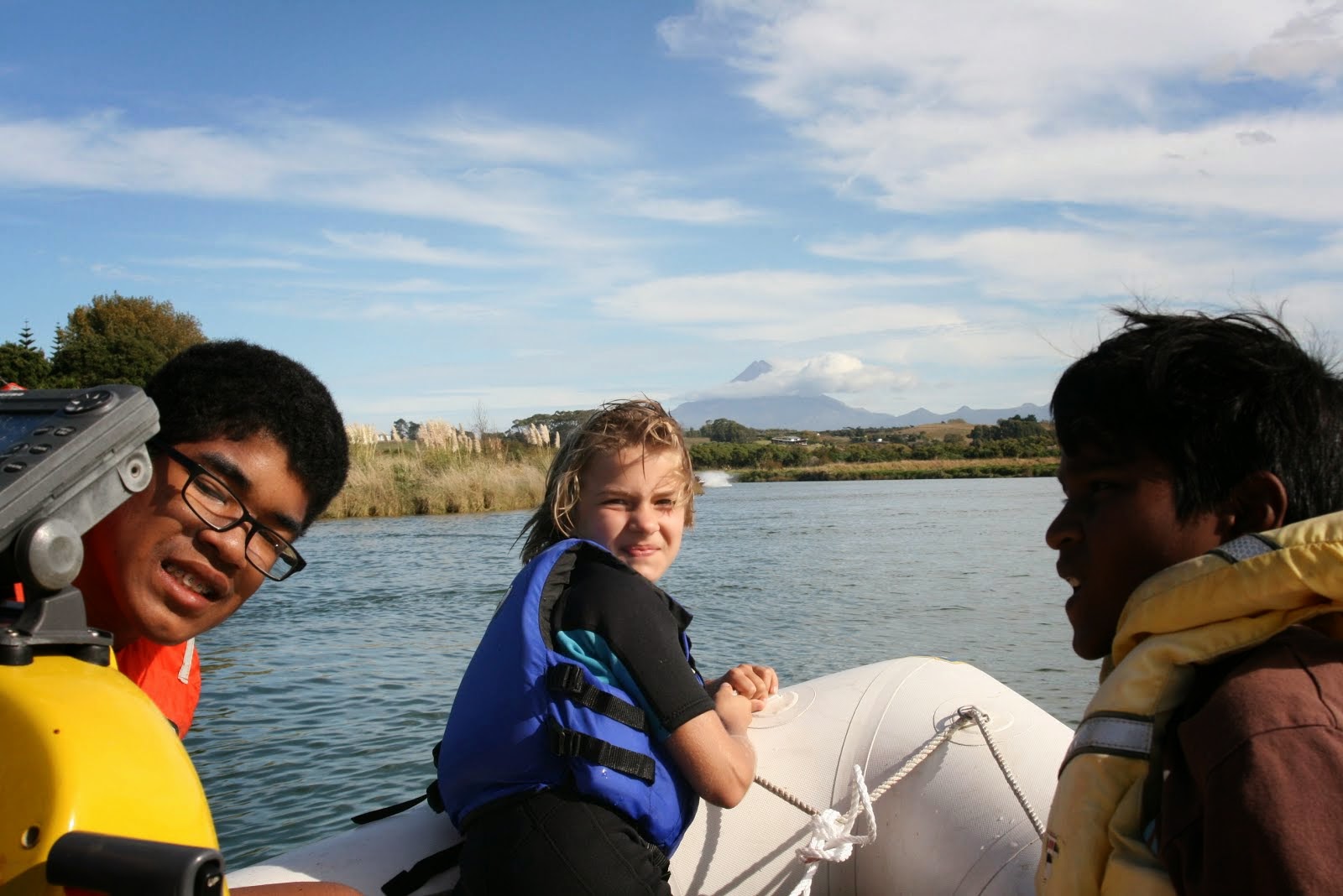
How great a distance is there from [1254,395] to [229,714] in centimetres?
639

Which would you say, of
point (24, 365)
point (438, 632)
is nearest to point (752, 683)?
point (438, 632)

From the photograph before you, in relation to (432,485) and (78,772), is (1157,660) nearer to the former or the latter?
(78,772)

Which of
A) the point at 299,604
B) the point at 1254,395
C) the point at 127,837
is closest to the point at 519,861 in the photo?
the point at 127,837

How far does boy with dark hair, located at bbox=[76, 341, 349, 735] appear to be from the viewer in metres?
1.72

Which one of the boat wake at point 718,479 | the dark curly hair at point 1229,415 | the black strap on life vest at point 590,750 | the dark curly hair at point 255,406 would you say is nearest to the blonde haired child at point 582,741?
the black strap on life vest at point 590,750

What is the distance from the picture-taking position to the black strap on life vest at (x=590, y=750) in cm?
205

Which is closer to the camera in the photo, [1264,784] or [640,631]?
[1264,784]

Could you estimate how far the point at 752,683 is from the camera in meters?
2.72

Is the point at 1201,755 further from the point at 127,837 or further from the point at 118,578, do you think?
the point at 118,578

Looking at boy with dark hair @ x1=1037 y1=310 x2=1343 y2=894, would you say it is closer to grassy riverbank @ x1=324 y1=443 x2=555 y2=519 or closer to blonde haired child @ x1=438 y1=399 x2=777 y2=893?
blonde haired child @ x1=438 y1=399 x2=777 y2=893

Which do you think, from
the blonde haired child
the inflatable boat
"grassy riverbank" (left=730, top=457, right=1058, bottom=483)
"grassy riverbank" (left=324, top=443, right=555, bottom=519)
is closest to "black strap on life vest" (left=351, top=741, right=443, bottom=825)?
the inflatable boat

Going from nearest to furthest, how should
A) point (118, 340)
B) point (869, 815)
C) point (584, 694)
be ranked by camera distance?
point (584, 694) < point (869, 815) < point (118, 340)

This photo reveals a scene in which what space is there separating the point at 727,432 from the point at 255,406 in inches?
2980

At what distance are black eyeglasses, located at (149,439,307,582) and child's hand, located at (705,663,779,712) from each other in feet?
3.98
